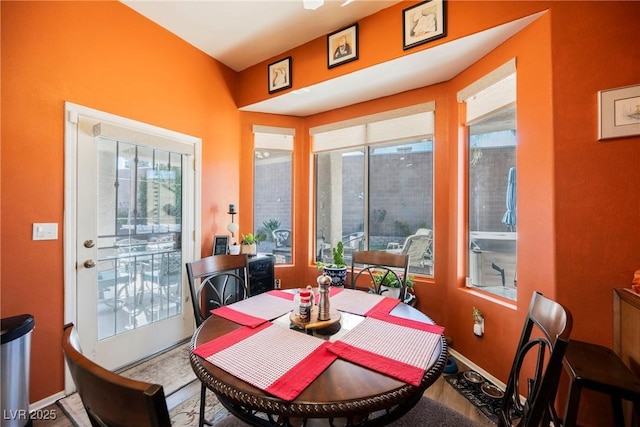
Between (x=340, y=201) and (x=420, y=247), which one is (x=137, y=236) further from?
(x=420, y=247)

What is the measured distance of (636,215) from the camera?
152cm

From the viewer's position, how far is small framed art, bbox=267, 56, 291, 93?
9.21ft

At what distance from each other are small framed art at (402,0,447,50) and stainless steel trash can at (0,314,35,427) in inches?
124

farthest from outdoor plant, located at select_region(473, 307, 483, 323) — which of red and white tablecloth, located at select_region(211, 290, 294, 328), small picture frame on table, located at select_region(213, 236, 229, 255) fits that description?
small picture frame on table, located at select_region(213, 236, 229, 255)

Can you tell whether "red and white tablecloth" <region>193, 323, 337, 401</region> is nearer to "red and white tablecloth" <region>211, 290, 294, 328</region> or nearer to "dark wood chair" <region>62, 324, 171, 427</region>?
"red and white tablecloth" <region>211, 290, 294, 328</region>

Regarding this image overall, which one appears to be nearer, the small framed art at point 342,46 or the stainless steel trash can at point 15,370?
the stainless steel trash can at point 15,370

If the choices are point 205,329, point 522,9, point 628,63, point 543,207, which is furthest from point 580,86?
point 205,329

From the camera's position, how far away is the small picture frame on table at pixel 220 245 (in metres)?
2.89

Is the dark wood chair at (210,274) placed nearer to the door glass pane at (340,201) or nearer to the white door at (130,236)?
the white door at (130,236)

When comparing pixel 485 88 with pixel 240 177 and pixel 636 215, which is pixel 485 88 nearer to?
pixel 636 215

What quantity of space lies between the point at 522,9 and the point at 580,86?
0.62 metres

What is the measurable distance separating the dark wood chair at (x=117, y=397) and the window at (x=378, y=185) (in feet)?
8.76

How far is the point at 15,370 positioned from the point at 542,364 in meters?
2.60

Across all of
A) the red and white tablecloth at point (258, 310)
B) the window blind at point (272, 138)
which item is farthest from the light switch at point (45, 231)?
the window blind at point (272, 138)
